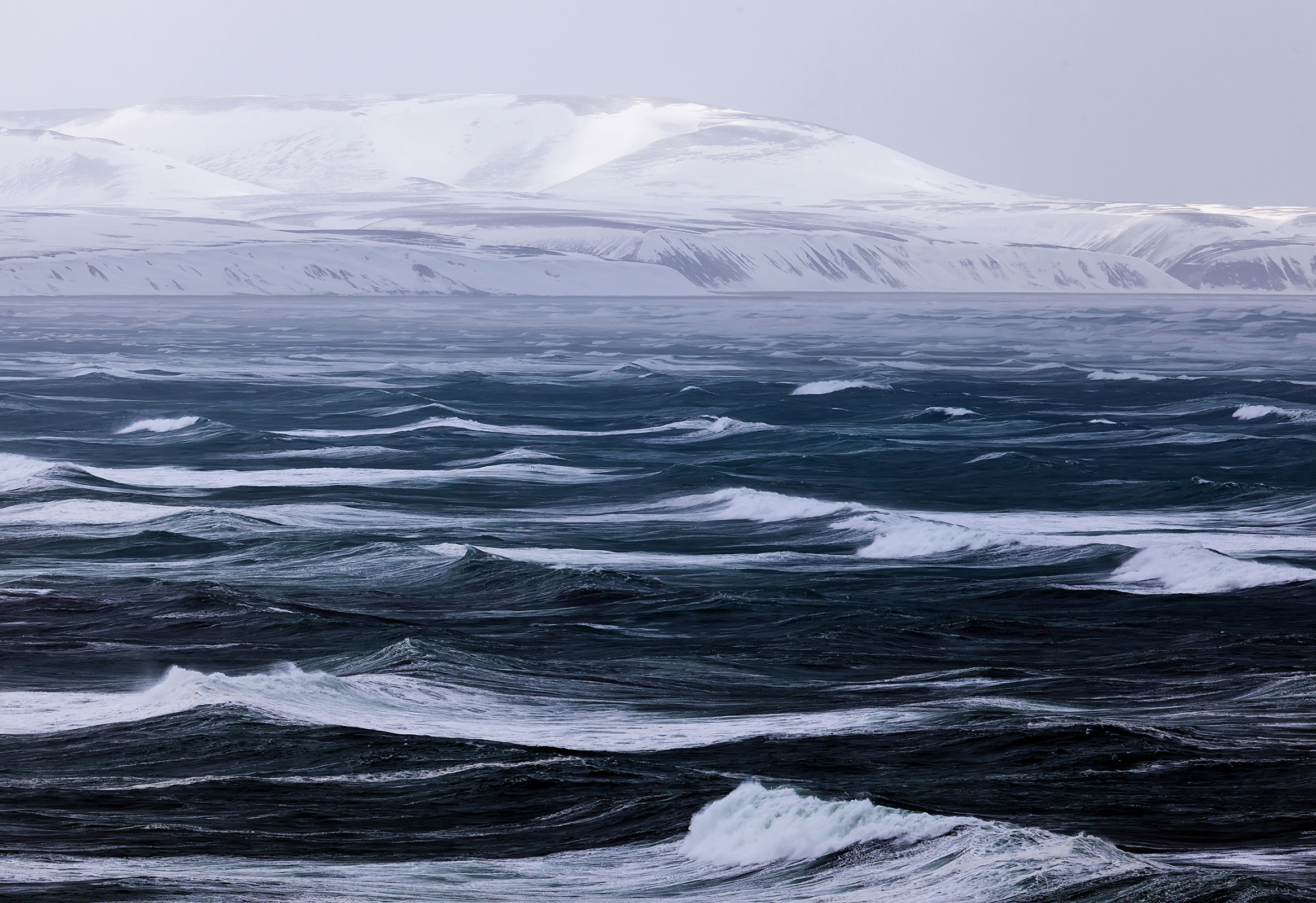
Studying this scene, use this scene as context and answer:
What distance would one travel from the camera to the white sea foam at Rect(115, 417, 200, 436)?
199 feet

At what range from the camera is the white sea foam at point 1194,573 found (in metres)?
29.4

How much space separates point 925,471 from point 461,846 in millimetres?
35008

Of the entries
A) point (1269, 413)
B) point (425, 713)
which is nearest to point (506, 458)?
point (1269, 413)

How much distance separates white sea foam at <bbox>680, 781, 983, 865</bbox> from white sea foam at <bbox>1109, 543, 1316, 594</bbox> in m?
14.3

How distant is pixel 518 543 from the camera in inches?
1371

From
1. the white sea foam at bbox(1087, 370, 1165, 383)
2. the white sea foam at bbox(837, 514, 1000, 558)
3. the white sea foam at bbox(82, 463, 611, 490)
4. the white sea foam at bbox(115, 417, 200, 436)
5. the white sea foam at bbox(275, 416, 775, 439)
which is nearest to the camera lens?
the white sea foam at bbox(837, 514, 1000, 558)

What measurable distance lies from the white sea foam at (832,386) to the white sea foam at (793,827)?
65.0 metres

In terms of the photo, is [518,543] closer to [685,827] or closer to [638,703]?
[638,703]

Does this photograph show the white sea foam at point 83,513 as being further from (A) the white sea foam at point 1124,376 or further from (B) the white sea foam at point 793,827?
(A) the white sea foam at point 1124,376

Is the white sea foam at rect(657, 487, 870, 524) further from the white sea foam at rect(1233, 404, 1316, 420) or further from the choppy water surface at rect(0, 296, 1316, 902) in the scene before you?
the white sea foam at rect(1233, 404, 1316, 420)

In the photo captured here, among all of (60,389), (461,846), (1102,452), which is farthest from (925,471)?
(60,389)

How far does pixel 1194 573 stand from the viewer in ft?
99.6

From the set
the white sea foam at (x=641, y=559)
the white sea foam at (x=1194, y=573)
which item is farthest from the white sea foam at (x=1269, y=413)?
the white sea foam at (x=641, y=559)

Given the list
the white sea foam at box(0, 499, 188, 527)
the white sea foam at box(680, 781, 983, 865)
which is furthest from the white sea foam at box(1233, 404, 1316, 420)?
the white sea foam at box(680, 781, 983, 865)
